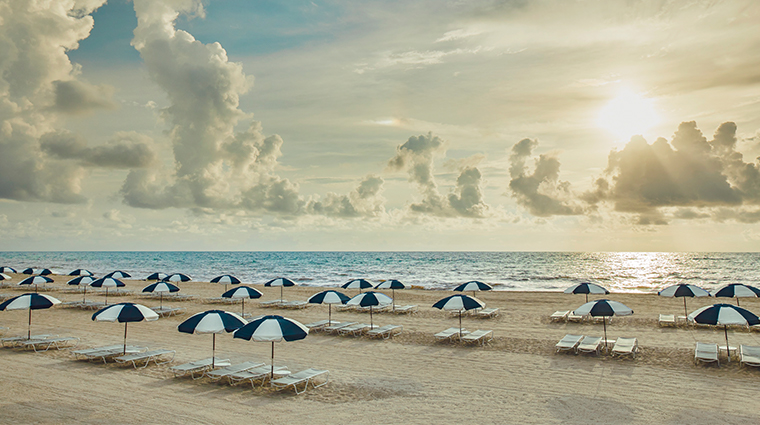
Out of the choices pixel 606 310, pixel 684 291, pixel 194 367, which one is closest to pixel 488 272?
pixel 684 291

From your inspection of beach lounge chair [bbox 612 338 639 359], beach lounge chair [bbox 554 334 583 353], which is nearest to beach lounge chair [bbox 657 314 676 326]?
beach lounge chair [bbox 612 338 639 359]

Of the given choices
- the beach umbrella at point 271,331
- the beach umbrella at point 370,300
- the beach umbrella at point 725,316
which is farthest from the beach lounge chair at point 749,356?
the beach umbrella at point 271,331

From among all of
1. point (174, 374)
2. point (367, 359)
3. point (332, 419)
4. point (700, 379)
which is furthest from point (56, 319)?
point (700, 379)

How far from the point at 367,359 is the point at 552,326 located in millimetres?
9588

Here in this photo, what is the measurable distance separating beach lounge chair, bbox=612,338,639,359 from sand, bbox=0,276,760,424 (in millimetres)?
292

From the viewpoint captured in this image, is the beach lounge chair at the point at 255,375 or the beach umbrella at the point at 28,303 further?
the beach umbrella at the point at 28,303

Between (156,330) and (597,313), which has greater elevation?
(597,313)

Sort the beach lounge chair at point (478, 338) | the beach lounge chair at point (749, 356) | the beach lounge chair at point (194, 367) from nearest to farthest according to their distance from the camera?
the beach lounge chair at point (194, 367)
the beach lounge chair at point (749, 356)
the beach lounge chair at point (478, 338)

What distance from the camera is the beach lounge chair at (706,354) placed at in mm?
13034

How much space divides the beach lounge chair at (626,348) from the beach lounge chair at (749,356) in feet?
8.92

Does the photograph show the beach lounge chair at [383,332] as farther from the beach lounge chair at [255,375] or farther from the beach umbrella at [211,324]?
the beach umbrella at [211,324]

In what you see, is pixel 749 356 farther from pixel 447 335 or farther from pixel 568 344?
pixel 447 335

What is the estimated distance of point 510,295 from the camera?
3127 centimetres

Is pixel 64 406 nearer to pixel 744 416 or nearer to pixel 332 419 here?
pixel 332 419
